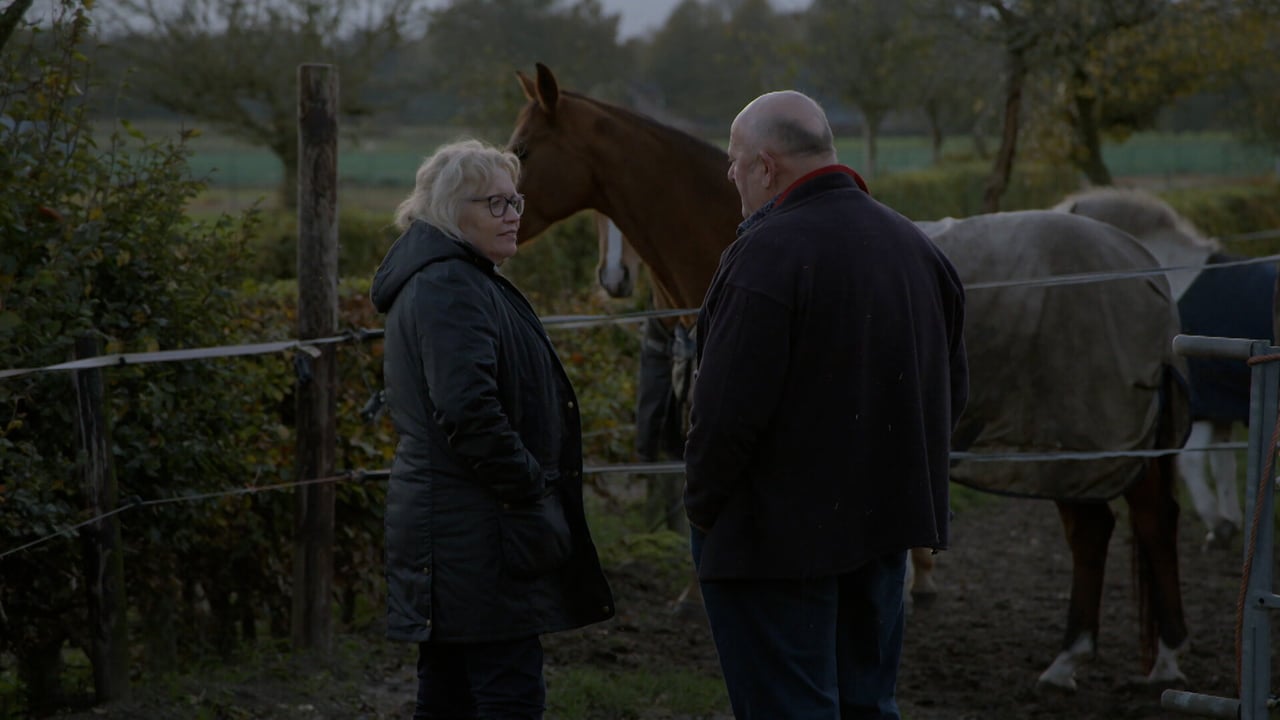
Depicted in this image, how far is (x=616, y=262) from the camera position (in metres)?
5.39

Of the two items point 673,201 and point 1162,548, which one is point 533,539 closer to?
point 673,201

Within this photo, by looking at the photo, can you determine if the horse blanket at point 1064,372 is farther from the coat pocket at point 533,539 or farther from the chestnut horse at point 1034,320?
the coat pocket at point 533,539

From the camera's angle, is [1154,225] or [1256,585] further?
[1154,225]

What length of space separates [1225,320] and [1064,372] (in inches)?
108

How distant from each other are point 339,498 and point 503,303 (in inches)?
101

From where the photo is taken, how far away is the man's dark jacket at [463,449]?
2.86 metres

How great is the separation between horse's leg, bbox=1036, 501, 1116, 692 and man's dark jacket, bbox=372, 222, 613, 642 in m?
2.76


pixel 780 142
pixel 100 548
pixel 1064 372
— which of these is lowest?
pixel 100 548

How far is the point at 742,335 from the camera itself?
2527 mm

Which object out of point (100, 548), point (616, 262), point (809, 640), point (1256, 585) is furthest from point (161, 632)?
point (1256, 585)

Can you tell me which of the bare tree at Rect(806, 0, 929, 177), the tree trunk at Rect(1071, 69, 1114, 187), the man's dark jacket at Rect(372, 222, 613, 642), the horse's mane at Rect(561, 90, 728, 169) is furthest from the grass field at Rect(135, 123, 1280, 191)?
the man's dark jacket at Rect(372, 222, 613, 642)

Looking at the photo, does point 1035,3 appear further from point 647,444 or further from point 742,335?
point 742,335

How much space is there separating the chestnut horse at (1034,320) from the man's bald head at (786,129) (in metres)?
2.09

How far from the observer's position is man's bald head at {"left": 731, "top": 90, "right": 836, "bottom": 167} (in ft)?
8.79
